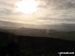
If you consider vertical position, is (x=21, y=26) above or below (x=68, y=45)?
above

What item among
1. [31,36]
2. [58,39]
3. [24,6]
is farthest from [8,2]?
[58,39]

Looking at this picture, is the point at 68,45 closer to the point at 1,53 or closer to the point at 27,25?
the point at 27,25

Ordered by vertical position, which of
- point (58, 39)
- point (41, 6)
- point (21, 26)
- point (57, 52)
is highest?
point (41, 6)

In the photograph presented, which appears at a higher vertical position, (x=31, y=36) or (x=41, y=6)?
(x=41, y=6)

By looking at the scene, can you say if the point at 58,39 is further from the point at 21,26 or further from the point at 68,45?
the point at 21,26

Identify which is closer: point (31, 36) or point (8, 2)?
point (8, 2)

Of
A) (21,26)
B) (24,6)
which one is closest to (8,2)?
(24,6)

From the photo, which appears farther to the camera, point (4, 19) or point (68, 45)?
point (68, 45)

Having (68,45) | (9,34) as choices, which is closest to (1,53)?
(9,34)

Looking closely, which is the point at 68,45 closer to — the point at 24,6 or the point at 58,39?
the point at 58,39
